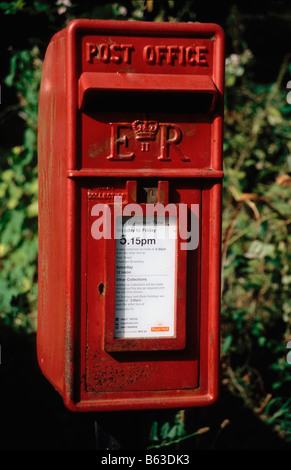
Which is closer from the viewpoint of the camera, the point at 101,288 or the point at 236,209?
the point at 101,288

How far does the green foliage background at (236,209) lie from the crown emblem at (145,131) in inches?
42.5

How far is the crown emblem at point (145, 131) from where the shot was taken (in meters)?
1.67

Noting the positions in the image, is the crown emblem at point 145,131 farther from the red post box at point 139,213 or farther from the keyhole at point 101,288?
the keyhole at point 101,288

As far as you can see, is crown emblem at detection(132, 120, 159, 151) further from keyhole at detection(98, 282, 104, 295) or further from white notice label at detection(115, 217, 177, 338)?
keyhole at detection(98, 282, 104, 295)

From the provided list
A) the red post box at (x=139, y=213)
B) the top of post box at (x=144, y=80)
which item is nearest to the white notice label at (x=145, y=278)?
the red post box at (x=139, y=213)

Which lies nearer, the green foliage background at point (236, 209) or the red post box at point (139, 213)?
the red post box at point (139, 213)

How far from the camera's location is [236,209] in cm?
274

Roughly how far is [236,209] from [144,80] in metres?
1.27

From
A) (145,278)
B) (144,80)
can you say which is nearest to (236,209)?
(145,278)

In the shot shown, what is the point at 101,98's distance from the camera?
5.25ft

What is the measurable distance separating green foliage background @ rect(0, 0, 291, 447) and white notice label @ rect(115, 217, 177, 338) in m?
0.83

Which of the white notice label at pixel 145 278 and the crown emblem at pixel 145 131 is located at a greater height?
the crown emblem at pixel 145 131

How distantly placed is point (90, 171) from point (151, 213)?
9.2 inches

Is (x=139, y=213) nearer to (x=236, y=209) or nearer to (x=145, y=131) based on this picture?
(x=145, y=131)
